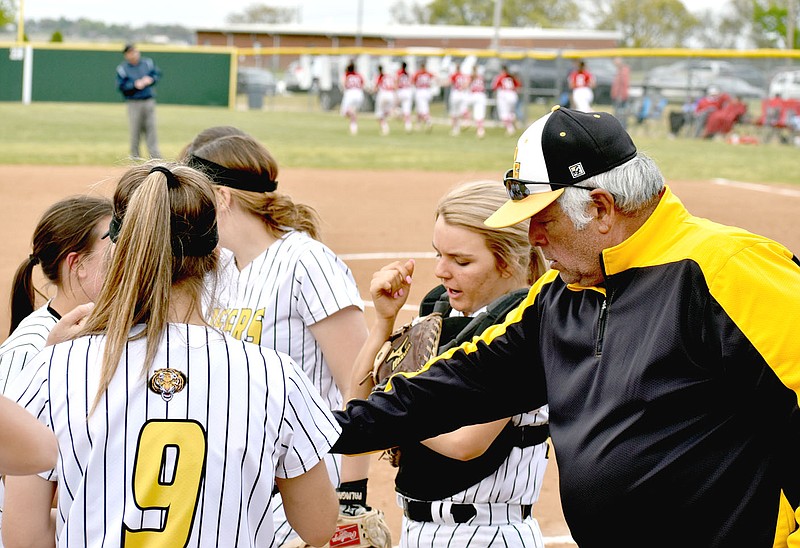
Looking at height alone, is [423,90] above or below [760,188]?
above

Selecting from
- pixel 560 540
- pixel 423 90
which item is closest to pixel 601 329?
pixel 560 540

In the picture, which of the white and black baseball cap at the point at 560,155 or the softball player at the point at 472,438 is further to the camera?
the softball player at the point at 472,438

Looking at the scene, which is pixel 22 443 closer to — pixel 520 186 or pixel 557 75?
pixel 520 186

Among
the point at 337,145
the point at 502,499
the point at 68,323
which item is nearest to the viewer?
the point at 68,323

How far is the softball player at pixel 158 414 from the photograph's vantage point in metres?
2.17

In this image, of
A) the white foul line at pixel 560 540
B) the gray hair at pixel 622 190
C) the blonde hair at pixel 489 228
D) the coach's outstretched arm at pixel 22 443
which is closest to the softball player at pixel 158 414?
the coach's outstretched arm at pixel 22 443

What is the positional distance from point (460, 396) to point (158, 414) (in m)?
0.99

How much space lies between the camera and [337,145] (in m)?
24.6

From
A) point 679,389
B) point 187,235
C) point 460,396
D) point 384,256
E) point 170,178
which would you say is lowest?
point 384,256

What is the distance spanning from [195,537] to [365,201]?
12.7m

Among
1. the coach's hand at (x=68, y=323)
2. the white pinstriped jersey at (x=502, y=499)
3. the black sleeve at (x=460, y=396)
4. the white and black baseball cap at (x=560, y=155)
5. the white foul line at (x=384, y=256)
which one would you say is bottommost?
the white foul line at (x=384, y=256)

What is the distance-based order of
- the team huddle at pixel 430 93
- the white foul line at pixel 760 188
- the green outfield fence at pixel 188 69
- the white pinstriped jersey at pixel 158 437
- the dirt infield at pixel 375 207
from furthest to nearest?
the green outfield fence at pixel 188 69 < the team huddle at pixel 430 93 < the white foul line at pixel 760 188 < the dirt infield at pixel 375 207 < the white pinstriped jersey at pixel 158 437

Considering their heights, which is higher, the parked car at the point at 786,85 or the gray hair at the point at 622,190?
the parked car at the point at 786,85

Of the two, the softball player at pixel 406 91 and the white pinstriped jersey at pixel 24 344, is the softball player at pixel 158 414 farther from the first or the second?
the softball player at pixel 406 91
